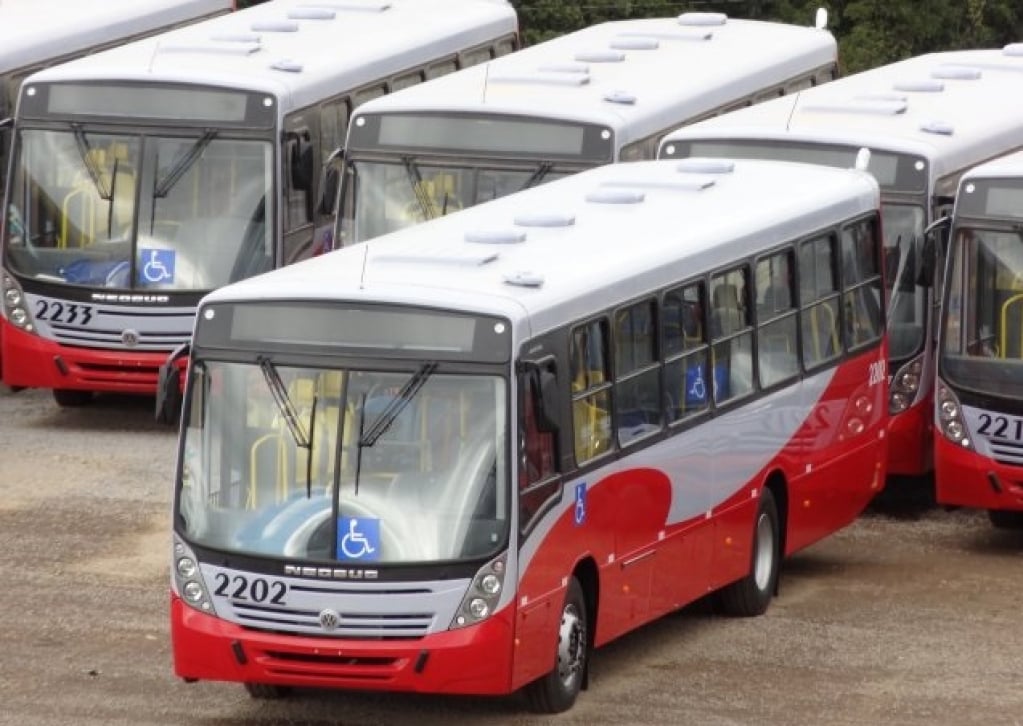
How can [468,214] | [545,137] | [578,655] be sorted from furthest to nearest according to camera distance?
[545,137] → [468,214] → [578,655]

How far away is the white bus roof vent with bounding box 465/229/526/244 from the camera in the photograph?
55.1 feet

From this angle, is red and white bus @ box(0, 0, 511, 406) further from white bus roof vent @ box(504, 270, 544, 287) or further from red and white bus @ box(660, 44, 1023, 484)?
white bus roof vent @ box(504, 270, 544, 287)

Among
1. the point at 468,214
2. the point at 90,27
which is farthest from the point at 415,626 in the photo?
the point at 90,27

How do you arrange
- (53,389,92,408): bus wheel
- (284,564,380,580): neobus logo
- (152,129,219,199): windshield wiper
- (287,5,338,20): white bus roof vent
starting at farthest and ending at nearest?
(287,5,338,20): white bus roof vent
(53,389,92,408): bus wheel
(152,129,219,199): windshield wiper
(284,564,380,580): neobus logo

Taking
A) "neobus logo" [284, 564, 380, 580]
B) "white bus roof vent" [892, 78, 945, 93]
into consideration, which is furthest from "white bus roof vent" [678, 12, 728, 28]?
"neobus logo" [284, 564, 380, 580]

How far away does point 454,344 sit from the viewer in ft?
50.4

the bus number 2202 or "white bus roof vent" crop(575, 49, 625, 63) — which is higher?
"white bus roof vent" crop(575, 49, 625, 63)

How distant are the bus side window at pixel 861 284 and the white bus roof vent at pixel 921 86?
3825 mm

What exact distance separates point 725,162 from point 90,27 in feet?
31.7

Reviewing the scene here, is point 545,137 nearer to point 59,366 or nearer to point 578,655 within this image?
point 59,366

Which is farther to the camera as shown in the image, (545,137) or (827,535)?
(545,137)

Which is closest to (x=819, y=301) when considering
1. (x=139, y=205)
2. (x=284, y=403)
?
(x=284, y=403)

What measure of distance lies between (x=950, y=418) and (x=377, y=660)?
268 inches

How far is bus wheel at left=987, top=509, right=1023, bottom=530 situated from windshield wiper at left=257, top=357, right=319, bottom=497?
778cm
